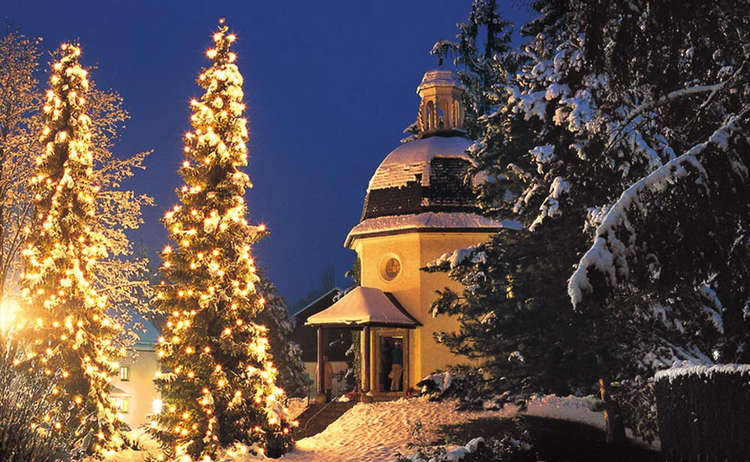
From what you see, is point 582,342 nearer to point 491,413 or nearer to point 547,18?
point 491,413

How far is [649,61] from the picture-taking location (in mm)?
11086

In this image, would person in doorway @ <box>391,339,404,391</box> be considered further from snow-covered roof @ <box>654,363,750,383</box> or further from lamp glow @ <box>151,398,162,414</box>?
lamp glow @ <box>151,398,162,414</box>

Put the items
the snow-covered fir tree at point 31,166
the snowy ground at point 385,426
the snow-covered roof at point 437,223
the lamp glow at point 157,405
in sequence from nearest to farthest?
the snowy ground at point 385,426
the snow-covered fir tree at point 31,166
the snow-covered roof at point 437,223
the lamp glow at point 157,405

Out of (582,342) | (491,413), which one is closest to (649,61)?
(582,342)

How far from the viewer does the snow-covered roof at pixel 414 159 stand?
103 ft

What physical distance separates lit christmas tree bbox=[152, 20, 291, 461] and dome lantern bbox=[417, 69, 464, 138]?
15.0m

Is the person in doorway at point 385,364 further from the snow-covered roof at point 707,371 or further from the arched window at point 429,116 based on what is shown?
the snow-covered roof at point 707,371

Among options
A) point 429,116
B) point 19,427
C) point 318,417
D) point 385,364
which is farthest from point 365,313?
point 19,427

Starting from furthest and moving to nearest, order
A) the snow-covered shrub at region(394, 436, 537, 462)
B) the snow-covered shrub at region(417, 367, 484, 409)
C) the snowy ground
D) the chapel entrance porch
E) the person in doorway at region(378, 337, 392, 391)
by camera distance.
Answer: the person in doorway at region(378, 337, 392, 391) → the chapel entrance porch → the snowy ground → the snow-covered shrub at region(417, 367, 484, 409) → the snow-covered shrub at region(394, 436, 537, 462)

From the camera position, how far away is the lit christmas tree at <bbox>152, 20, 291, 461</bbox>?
1797cm

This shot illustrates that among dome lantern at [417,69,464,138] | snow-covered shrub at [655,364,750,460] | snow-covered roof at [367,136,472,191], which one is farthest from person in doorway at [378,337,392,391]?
snow-covered shrub at [655,364,750,460]

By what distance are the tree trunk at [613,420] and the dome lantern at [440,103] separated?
57.6 ft

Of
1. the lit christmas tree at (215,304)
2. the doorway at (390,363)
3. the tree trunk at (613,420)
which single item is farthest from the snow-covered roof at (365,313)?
the tree trunk at (613,420)

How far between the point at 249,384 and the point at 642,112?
1103cm
